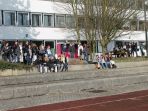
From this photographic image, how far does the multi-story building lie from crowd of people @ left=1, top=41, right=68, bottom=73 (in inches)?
667

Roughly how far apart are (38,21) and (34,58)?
22.1 meters

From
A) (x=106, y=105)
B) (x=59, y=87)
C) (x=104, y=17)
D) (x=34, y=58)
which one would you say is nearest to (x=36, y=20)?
(x=104, y=17)

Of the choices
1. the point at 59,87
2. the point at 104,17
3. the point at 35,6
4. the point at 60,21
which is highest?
the point at 35,6

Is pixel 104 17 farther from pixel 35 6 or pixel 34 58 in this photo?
pixel 34 58

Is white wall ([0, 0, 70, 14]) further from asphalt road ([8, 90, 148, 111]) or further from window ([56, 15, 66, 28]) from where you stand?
asphalt road ([8, 90, 148, 111])

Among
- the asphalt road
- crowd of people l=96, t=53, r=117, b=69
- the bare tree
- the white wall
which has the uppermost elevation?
the white wall

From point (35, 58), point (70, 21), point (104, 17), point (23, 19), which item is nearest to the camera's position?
point (35, 58)

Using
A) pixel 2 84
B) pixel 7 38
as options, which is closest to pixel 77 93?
pixel 2 84

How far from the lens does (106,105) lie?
750 inches

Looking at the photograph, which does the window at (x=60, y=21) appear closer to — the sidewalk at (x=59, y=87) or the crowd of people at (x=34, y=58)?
the crowd of people at (x=34, y=58)

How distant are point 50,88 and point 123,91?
3.83 metres

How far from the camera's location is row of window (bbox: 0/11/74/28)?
52.7m

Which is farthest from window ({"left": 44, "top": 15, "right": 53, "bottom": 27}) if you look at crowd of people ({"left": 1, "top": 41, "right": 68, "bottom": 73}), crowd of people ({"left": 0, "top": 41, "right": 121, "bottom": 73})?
crowd of people ({"left": 1, "top": 41, "right": 68, "bottom": 73})

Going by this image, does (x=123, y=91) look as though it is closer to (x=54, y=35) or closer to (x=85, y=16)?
(x=85, y=16)
